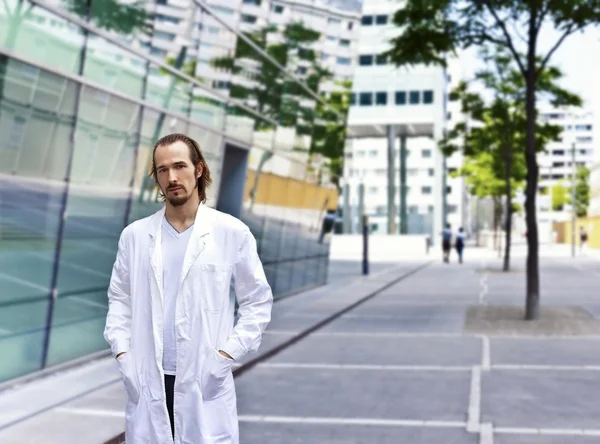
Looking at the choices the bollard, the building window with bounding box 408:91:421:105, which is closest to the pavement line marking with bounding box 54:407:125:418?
the bollard

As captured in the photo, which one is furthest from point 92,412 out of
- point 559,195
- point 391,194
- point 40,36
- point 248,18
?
point 559,195

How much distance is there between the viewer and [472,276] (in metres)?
32.7

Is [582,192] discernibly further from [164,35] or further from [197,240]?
[197,240]

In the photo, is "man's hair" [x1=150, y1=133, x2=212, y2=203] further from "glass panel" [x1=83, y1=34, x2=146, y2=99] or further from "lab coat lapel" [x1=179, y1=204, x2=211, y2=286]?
"glass panel" [x1=83, y1=34, x2=146, y2=99]

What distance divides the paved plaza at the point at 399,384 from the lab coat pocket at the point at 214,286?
13.6 feet

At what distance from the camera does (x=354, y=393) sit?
988 centimetres

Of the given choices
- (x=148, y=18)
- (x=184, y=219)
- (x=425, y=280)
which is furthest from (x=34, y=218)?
(x=425, y=280)

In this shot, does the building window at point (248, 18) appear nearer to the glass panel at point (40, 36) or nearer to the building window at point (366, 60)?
the glass panel at point (40, 36)

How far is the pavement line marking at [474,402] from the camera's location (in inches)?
319

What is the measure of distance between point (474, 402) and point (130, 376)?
20.7ft

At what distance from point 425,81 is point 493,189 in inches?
426

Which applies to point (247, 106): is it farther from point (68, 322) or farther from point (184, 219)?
point (184, 219)

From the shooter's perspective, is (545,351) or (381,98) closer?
(545,351)

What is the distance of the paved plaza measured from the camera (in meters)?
7.83
